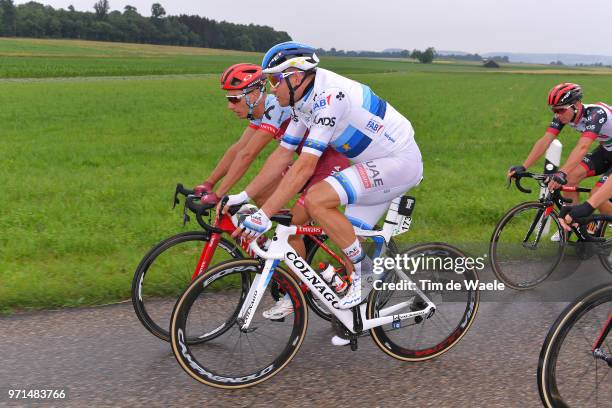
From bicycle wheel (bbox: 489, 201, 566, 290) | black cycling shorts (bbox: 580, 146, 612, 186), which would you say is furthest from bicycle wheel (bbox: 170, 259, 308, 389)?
black cycling shorts (bbox: 580, 146, 612, 186)

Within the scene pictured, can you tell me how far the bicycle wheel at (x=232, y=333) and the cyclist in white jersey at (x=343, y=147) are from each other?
324 mm

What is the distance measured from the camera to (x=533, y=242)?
549 cm

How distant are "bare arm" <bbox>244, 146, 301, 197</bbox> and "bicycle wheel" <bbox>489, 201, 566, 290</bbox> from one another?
2.59m

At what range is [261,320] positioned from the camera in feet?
11.7

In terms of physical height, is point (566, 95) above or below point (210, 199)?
above

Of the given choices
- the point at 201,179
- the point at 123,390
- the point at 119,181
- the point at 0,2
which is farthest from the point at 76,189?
the point at 0,2

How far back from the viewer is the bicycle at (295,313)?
3271 mm

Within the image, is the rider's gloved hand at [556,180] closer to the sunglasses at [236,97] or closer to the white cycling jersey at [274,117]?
the white cycling jersey at [274,117]

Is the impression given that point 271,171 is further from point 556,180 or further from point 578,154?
point 578,154

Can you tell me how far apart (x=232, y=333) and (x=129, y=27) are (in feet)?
384

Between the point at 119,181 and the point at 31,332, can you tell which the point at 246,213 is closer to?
Result: the point at 31,332

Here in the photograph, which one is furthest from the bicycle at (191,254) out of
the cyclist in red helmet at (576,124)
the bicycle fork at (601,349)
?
the cyclist in red helmet at (576,124)

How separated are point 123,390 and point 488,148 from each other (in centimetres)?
1349

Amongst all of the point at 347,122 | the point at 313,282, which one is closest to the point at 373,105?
the point at 347,122
